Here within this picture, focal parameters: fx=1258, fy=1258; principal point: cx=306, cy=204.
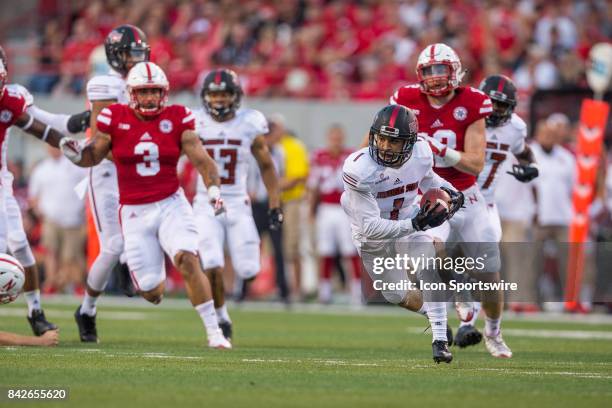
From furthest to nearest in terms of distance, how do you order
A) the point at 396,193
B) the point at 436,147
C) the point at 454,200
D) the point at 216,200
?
1. the point at 216,200
2. the point at 436,147
3. the point at 396,193
4. the point at 454,200

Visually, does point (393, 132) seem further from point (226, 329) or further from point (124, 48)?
point (124, 48)

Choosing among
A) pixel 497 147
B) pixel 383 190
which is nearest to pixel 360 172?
pixel 383 190

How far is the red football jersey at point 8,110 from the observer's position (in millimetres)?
8930

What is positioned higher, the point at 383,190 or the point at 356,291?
the point at 383,190

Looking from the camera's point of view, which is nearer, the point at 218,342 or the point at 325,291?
the point at 218,342

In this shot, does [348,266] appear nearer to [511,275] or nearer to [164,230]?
[511,275]

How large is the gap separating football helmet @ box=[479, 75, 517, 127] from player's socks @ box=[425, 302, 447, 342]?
231 cm

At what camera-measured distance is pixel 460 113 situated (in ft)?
29.0

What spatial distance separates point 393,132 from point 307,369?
149 cm

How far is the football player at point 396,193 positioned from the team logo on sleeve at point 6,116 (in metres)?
2.62

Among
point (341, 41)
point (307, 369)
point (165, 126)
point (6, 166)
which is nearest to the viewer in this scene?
point (307, 369)

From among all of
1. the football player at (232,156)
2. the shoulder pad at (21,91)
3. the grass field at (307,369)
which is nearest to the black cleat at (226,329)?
the grass field at (307,369)

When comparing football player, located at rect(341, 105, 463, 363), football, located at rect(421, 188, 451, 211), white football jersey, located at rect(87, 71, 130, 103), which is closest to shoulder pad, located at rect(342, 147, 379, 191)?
football player, located at rect(341, 105, 463, 363)

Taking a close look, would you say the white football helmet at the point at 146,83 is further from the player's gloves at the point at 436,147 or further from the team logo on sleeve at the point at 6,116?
the player's gloves at the point at 436,147
